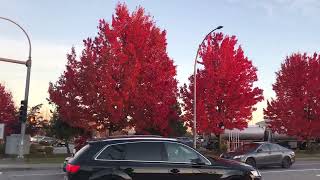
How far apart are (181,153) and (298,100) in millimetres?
35769

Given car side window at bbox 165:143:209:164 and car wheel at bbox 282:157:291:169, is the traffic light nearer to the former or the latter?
car wheel at bbox 282:157:291:169

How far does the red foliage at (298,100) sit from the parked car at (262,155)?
62.9 ft

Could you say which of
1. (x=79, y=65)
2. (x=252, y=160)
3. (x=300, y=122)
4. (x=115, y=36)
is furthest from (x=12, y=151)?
(x=300, y=122)

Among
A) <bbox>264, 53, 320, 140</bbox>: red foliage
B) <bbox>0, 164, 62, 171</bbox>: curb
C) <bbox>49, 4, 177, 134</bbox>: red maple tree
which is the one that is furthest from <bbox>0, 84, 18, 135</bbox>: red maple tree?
<bbox>264, 53, 320, 140</bbox>: red foliage

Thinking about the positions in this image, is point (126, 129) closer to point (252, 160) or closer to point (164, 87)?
point (164, 87)

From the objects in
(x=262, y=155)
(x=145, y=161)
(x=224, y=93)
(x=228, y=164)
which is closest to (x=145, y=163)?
(x=145, y=161)

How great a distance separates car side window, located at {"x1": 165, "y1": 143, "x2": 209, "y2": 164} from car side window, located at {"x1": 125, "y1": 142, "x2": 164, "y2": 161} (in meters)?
0.17

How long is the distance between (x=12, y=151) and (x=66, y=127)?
10066 millimetres

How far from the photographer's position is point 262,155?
25.0 metres

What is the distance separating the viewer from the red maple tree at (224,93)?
39.2 metres

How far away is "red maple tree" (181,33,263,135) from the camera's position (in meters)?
39.2

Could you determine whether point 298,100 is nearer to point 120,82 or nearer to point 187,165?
point 120,82

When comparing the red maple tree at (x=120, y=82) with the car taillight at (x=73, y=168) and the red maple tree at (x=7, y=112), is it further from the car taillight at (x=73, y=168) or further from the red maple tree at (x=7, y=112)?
the car taillight at (x=73, y=168)

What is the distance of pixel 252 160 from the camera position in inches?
966
